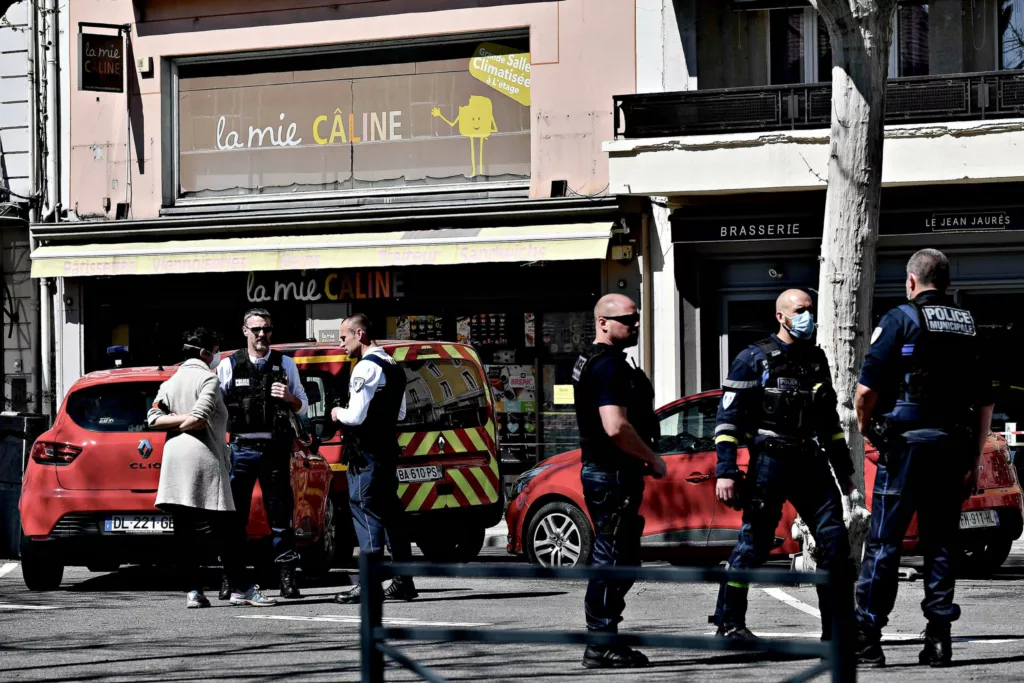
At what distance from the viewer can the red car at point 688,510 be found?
11.2 metres

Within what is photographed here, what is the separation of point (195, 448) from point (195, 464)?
110 millimetres

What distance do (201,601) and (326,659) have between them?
8.06 ft

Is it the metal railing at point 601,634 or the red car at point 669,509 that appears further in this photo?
the red car at point 669,509

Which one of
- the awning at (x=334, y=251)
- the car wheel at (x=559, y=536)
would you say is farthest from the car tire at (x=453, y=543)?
the awning at (x=334, y=251)

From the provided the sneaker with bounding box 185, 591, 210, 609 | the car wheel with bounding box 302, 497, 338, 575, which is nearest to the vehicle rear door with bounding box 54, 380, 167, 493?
the sneaker with bounding box 185, 591, 210, 609

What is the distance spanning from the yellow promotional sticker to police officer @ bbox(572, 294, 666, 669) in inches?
457

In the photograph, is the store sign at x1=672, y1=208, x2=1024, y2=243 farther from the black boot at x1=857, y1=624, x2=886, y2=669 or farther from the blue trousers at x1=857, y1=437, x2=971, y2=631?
the black boot at x1=857, y1=624, x2=886, y2=669

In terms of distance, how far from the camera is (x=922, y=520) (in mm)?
7324

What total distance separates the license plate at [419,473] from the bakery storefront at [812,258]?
6.35 metres

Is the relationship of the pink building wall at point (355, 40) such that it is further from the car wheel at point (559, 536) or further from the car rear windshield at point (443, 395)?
the car wheel at point (559, 536)

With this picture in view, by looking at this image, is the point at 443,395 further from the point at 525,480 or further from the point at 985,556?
the point at 985,556

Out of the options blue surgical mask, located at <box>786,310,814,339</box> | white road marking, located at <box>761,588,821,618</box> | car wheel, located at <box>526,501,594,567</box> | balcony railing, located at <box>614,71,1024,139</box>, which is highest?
balcony railing, located at <box>614,71,1024,139</box>

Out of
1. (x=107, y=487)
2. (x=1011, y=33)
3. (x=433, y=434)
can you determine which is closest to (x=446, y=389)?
(x=433, y=434)

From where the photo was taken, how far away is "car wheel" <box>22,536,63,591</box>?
36.2 feet
